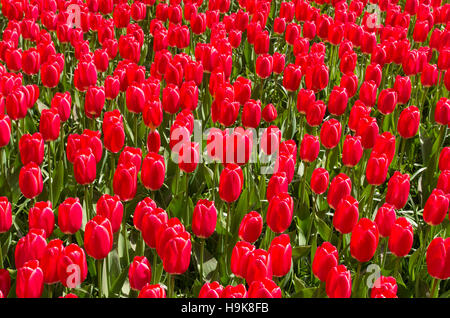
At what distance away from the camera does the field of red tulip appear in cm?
251

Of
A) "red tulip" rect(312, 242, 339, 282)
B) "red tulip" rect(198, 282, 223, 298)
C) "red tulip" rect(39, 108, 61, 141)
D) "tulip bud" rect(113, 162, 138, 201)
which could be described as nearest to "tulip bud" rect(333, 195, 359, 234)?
"red tulip" rect(312, 242, 339, 282)

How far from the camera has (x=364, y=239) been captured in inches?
100

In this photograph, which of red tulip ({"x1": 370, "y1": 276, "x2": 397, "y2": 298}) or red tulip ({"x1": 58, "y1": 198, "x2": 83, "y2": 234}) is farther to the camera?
red tulip ({"x1": 58, "y1": 198, "x2": 83, "y2": 234})

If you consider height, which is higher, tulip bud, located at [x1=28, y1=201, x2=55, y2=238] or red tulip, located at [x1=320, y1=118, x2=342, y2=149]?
red tulip, located at [x1=320, y1=118, x2=342, y2=149]

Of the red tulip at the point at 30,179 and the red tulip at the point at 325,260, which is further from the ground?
the red tulip at the point at 30,179

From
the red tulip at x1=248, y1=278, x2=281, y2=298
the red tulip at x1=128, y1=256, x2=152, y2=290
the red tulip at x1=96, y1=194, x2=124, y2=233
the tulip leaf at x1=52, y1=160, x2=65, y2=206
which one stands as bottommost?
the tulip leaf at x1=52, y1=160, x2=65, y2=206

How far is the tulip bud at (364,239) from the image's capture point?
253 cm

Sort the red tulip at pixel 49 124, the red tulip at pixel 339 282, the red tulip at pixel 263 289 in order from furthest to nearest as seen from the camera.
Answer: the red tulip at pixel 49 124
the red tulip at pixel 339 282
the red tulip at pixel 263 289

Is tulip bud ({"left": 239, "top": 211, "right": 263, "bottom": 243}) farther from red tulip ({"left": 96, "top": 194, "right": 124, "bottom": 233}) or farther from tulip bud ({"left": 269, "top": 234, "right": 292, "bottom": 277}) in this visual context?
red tulip ({"left": 96, "top": 194, "right": 124, "bottom": 233})

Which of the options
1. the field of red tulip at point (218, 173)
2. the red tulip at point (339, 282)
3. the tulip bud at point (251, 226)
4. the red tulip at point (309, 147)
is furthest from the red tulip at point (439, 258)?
the red tulip at point (309, 147)

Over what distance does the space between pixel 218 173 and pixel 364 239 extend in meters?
1.44

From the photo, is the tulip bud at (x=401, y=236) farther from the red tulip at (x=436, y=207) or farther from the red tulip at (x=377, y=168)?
the red tulip at (x=377, y=168)

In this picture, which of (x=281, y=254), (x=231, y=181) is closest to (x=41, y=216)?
(x=231, y=181)

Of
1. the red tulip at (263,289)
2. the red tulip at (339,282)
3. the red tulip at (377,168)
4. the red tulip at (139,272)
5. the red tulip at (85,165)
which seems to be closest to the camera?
the red tulip at (263,289)
